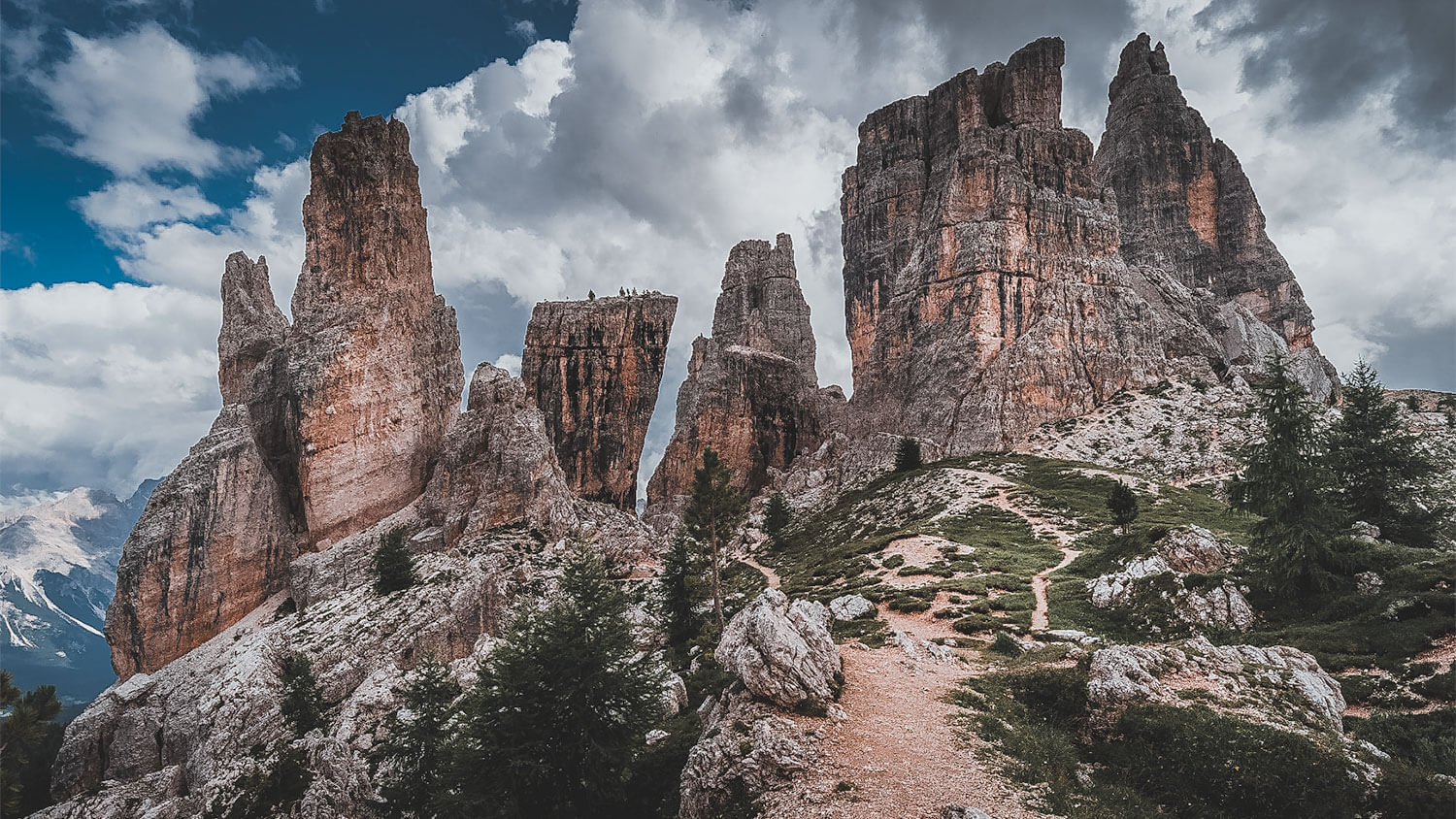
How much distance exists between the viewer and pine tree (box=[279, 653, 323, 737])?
37875mm

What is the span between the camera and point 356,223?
2576 inches

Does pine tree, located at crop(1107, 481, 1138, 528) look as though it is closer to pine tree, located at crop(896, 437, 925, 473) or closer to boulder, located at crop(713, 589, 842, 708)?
pine tree, located at crop(896, 437, 925, 473)

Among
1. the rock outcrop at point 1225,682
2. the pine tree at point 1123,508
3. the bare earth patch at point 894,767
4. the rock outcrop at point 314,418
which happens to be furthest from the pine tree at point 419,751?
the pine tree at point 1123,508

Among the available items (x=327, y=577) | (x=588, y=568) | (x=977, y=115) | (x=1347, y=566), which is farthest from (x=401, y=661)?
(x=977, y=115)

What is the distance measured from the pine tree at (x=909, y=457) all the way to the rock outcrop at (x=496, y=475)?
4068 cm

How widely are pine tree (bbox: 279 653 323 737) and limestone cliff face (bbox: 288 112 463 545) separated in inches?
862

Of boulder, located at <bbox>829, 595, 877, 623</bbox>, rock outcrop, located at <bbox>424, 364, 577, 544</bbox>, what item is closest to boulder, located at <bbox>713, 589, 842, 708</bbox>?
boulder, located at <bbox>829, 595, 877, 623</bbox>

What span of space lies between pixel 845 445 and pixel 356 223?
7172cm

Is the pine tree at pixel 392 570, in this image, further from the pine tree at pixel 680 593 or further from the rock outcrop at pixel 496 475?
the pine tree at pixel 680 593

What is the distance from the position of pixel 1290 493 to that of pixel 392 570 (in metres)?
57.4

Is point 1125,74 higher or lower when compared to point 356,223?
higher

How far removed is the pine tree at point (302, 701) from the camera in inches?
1491

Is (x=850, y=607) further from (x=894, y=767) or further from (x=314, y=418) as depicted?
(x=314, y=418)

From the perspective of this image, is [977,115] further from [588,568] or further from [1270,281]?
[588,568]
